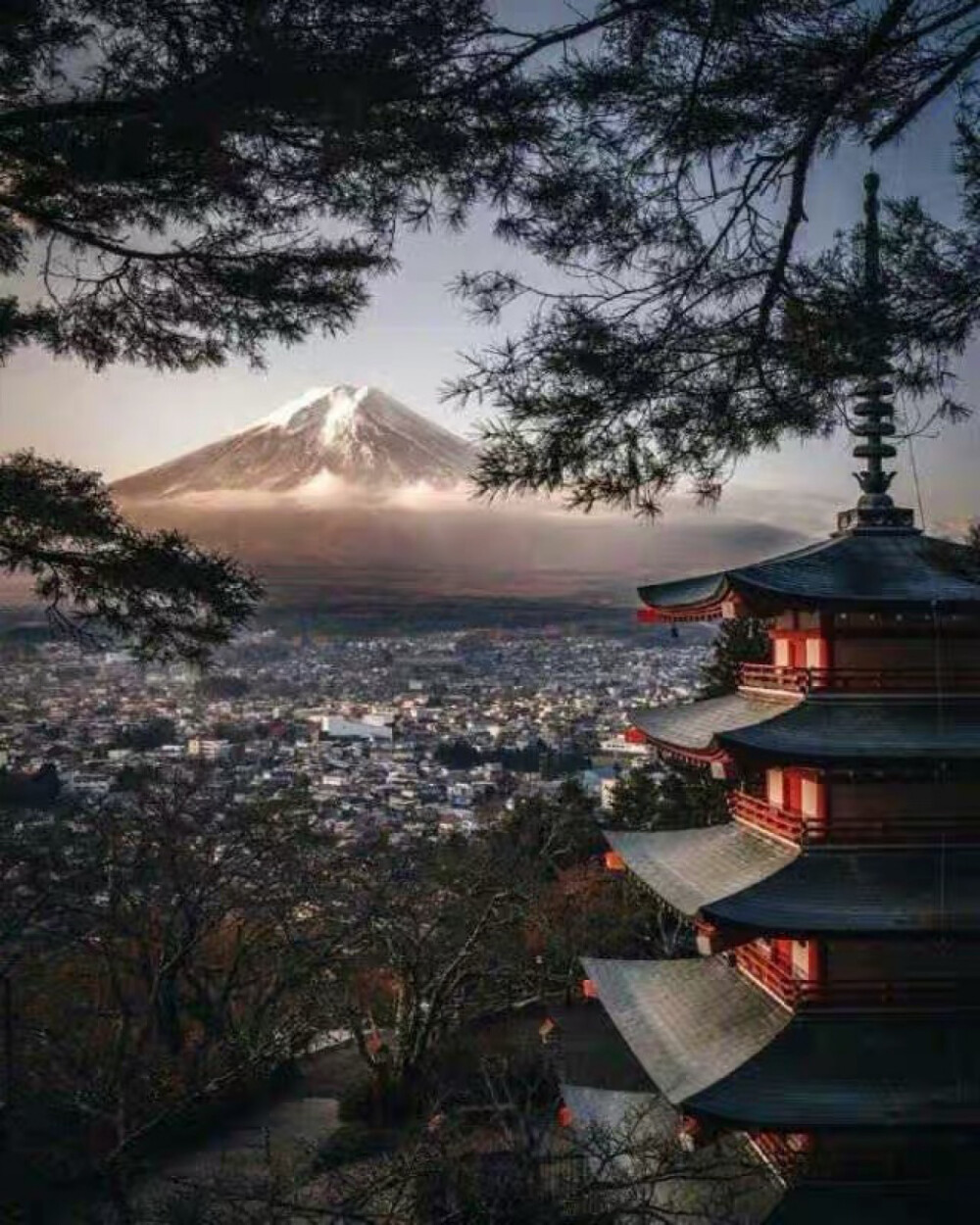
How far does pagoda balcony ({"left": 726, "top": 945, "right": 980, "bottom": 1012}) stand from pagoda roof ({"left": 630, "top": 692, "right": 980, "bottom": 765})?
1478 mm

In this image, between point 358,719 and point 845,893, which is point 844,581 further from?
point 358,719

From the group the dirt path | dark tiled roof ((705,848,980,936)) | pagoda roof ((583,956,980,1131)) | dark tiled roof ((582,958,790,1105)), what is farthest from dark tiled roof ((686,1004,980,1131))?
the dirt path

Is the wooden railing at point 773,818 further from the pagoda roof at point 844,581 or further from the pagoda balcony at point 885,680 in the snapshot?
the pagoda roof at point 844,581

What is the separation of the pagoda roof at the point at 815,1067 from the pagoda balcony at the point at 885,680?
2.17m

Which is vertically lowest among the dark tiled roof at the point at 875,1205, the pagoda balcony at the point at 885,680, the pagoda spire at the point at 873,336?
the dark tiled roof at the point at 875,1205

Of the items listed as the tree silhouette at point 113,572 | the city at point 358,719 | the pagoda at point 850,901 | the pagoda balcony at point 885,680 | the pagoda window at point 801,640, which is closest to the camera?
the tree silhouette at point 113,572

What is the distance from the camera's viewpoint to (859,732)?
307 inches

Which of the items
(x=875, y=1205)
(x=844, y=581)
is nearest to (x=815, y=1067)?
(x=875, y=1205)

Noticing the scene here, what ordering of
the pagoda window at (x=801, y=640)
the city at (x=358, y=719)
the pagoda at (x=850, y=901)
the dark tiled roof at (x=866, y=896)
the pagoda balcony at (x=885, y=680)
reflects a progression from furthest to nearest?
the city at (x=358, y=719) < the pagoda window at (x=801, y=640) < the pagoda balcony at (x=885, y=680) < the dark tiled roof at (x=866, y=896) < the pagoda at (x=850, y=901)

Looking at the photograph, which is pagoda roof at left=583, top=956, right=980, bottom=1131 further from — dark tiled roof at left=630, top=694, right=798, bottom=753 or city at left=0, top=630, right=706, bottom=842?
city at left=0, top=630, right=706, bottom=842

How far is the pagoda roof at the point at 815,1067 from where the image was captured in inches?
272

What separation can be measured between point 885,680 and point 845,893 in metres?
1.51

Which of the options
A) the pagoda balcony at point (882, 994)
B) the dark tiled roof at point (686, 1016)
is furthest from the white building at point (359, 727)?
the pagoda balcony at point (882, 994)

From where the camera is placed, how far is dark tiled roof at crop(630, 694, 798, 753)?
345 inches
